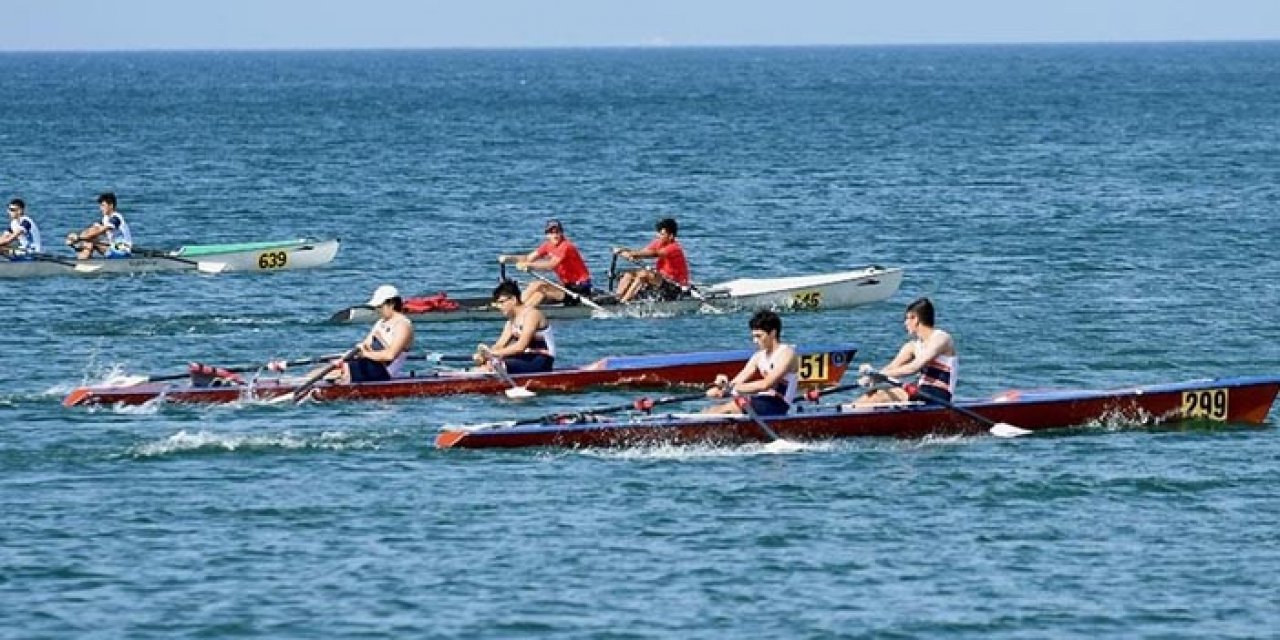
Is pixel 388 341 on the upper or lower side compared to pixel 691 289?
upper

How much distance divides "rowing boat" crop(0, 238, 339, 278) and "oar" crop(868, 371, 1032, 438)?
70.3 feet

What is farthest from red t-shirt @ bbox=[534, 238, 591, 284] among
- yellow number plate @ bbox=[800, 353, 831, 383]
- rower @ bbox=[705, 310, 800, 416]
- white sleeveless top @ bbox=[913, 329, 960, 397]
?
white sleeveless top @ bbox=[913, 329, 960, 397]

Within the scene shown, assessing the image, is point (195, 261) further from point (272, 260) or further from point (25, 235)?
point (25, 235)

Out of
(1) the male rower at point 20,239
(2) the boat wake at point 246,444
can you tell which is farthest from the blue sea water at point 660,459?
(1) the male rower at point 20,239

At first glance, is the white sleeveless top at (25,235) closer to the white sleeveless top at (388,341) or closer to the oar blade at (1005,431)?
the white sleeveless top at (388,341)

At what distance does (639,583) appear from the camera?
2261 cm

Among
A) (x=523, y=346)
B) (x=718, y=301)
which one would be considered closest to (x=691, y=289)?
(x=718, y=301)

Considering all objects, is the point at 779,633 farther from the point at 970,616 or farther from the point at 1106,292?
the point at 1106,292

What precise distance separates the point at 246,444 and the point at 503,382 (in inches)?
179

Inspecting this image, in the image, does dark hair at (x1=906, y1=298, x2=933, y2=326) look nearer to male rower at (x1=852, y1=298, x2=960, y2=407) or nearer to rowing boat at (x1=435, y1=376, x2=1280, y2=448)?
male rower at (x1=852, y1=298, x2=960, y2=407)

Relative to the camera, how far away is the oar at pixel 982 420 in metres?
28.5

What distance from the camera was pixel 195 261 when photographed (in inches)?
1869

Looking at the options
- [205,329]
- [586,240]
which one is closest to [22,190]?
[586,240]

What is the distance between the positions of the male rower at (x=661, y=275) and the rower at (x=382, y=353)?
8770 mm
